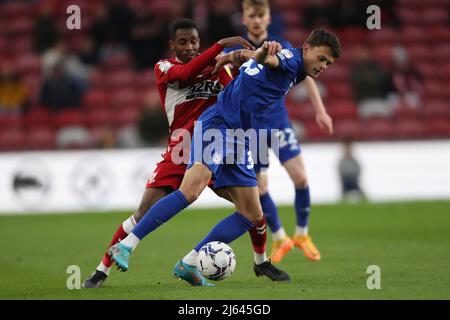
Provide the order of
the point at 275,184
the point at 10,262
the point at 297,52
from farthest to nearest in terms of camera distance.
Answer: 1. the point at 275,184
2. the point at 10,262
3. the point at 297,52

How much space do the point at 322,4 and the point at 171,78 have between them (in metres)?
12.2

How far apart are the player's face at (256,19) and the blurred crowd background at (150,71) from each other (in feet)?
24.0

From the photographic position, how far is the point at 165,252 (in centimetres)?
929

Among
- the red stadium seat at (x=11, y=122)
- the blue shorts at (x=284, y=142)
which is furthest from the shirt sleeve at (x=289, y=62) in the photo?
the red stadium seat at (x=11, y=122)

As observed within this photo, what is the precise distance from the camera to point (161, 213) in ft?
21.2

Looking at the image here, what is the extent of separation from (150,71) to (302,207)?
9.40 metres

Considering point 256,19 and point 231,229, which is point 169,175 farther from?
point 256,19

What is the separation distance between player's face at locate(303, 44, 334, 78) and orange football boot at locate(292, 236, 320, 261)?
2456mm

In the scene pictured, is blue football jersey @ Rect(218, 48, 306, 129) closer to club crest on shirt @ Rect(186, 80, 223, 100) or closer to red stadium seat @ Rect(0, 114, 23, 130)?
club crest on shirt @ Rect(186, 80, 223, 100)

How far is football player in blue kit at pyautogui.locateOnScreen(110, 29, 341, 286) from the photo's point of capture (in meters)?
6.46

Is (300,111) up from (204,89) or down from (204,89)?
down

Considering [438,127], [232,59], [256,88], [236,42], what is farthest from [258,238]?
[438,127]
